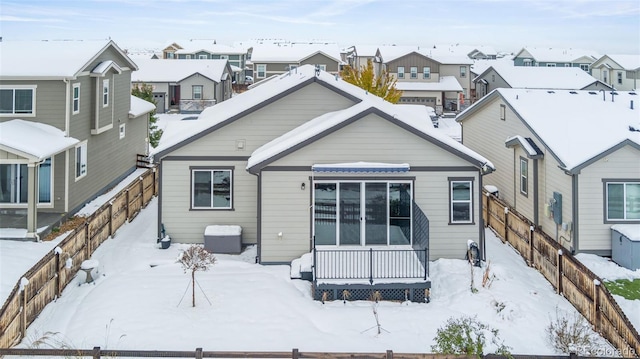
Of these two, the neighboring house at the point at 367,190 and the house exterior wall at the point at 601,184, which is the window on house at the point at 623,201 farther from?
the neighboring house at the point at 367,190

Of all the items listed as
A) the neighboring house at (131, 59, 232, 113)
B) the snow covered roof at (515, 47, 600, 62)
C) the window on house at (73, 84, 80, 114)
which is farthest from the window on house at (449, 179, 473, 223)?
the snow covered roof at (515, 47, 600, 62)

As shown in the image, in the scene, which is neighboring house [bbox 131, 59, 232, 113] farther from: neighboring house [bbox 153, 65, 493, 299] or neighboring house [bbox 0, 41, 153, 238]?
neighboring house [bbox 153, 65, 493, 299]

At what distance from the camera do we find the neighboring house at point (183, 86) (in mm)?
58562

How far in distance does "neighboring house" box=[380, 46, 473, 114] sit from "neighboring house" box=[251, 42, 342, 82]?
7156 millimetres

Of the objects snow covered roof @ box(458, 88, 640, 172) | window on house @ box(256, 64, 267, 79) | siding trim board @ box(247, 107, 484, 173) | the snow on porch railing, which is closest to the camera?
the snow on porch railing

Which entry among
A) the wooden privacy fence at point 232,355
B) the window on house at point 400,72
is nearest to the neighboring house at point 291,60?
the window on house at point 400,72

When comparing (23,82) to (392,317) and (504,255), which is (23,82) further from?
(504,255)

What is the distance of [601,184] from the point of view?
1652 centimetres

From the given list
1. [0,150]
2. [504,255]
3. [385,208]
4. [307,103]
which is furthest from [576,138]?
[0,150]

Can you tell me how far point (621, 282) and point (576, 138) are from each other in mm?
5088

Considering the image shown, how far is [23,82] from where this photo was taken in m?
19.4

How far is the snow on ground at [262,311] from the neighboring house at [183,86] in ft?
146

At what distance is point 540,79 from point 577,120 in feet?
118

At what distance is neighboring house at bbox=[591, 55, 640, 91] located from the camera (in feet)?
210
